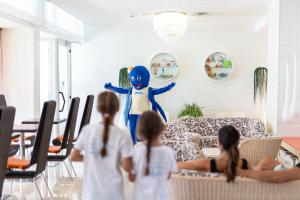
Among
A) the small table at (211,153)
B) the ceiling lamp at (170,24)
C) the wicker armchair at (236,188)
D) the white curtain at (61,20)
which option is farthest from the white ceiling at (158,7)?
the wicker armchair at (236,188)

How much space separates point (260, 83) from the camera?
8.34 m

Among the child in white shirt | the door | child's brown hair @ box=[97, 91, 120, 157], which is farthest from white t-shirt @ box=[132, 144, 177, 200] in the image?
the door

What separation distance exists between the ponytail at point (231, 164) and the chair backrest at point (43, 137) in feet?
6.33

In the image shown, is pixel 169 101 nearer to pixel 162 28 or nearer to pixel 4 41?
pixel 162 28

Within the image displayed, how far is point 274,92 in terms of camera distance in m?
5.34

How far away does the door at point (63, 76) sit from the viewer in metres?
7.67

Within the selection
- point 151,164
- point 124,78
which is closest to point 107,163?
point 151,164

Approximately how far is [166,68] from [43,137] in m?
4.98

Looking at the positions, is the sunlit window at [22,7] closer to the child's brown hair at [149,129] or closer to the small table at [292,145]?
the child's brown hair at [149,129]

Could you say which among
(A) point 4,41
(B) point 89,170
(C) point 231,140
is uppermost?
(A) point 4,41

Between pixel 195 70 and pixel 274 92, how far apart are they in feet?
10.9

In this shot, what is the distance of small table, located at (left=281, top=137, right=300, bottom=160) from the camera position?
4.32 m

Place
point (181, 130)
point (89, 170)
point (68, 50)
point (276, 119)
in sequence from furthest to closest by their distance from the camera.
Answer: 1. point (68, 50)
2. point (181, 130)
3. point (276, 119)
4. point (89, 170)

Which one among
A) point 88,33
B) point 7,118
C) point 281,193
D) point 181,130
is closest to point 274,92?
point 181,130
